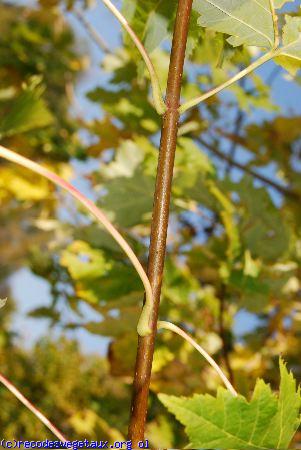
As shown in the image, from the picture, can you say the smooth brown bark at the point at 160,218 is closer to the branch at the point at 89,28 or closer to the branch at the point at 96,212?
the branch at the point at 96,212

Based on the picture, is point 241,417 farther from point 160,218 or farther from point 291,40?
point 291,40

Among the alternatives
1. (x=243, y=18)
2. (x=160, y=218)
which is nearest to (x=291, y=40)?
(x=243, y=18)

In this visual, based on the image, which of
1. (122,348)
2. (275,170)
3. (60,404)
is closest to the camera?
(122,348)

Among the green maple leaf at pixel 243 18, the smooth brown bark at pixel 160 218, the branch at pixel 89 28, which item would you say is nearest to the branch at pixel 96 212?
the smooth brown bark at pixel 160 218

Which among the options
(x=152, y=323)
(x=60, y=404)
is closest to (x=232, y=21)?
(x=152, y=323)

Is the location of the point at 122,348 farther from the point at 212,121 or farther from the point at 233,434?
the point at 212,121
